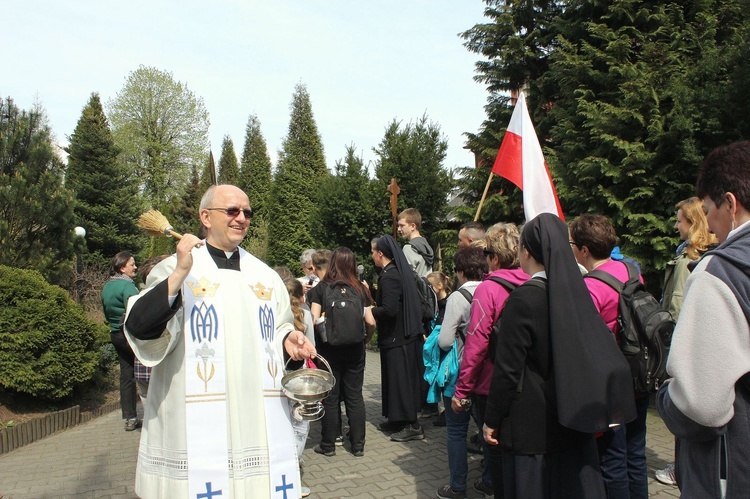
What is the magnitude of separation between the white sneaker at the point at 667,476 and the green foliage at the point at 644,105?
3236mm

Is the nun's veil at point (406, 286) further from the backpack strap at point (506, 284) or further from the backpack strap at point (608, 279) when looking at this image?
the backpack strap at point (608, 279)

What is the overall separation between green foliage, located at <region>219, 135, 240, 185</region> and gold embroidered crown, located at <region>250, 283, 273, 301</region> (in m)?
45.1

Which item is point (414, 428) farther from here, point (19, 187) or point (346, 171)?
point (346, 171)

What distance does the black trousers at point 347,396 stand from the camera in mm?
6234

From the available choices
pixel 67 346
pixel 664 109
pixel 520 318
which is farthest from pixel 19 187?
pixel 664 109

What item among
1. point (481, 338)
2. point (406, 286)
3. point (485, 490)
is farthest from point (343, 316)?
point (481, 338)

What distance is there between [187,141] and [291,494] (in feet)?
132

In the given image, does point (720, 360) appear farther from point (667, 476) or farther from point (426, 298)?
point (426, 298)

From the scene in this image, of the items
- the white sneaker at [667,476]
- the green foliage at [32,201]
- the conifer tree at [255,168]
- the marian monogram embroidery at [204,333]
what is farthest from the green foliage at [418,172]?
the conifer tree at [255,168]

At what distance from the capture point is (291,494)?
3023 mm

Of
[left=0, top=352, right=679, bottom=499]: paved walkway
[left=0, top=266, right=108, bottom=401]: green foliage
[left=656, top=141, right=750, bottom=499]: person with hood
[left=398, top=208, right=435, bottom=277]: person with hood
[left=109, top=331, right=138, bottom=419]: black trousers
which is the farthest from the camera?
[left=398, top=208, right=435, bottom=277]: person with hood

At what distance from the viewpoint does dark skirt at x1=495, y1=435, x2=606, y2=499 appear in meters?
2.84

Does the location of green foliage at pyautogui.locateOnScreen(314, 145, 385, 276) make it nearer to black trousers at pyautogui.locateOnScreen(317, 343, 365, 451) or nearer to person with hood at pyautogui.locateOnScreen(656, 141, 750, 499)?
→ black trousers at pyautogui.locateOnScreen(317, 343, 365, 451)

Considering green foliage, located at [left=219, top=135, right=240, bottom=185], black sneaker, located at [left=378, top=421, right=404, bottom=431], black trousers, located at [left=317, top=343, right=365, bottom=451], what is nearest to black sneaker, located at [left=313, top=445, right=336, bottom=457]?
black trousers, located at [left=317, top=343, right=365, bottom=451]
